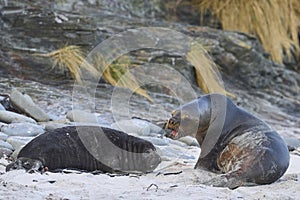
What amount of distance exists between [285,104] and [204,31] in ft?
5.79

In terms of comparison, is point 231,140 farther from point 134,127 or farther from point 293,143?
point 293,143

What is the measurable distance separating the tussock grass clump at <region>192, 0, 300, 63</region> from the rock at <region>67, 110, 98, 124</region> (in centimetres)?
586

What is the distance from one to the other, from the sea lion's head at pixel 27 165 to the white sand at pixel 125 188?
84mm

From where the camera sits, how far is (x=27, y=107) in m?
6.36

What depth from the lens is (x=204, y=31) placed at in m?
10.9

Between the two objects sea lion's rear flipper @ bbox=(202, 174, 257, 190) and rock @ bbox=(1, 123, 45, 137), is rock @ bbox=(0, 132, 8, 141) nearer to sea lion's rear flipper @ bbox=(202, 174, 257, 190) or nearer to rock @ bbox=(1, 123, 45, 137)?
rock @ bbox=(1, 123, 45, 137)

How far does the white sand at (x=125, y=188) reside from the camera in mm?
3672

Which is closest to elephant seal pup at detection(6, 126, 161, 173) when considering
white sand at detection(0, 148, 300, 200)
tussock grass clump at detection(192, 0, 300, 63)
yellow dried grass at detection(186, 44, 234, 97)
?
white sand at detection(0, 148, 300, 200)

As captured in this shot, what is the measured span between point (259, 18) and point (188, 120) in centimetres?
754

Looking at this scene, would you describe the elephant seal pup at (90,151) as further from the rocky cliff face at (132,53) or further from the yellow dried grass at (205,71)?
the yellow dried grass at (205,71)

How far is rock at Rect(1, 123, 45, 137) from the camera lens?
214 inches

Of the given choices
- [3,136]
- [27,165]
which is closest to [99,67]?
[3,136]

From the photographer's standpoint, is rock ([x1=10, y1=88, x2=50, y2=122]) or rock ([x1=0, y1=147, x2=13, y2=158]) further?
rock ([x1=10, y1=88, x2=50, y2=122])

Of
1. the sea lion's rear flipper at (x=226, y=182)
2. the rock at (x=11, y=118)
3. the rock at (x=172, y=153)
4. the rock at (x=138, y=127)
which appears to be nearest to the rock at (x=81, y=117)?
the rock at (x=138, y=127)
